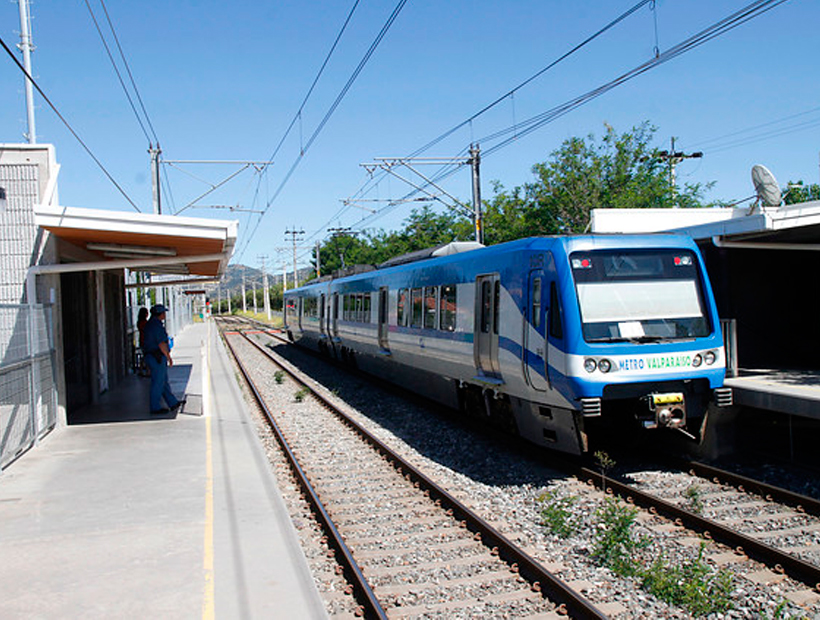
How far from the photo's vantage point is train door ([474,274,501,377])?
10391 millimetres

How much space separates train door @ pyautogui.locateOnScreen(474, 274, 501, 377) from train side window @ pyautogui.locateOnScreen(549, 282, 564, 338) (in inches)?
63.5

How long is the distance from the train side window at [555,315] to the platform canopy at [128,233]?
17.1 ft

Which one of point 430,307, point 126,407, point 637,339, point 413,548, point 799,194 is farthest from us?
point 799,194

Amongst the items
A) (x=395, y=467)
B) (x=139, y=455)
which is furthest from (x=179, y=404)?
(x=395, y=467)

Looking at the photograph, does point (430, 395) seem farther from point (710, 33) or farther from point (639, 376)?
point (710, 33)

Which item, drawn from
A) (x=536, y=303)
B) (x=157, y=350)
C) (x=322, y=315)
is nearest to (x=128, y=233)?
(x=157, y=350)

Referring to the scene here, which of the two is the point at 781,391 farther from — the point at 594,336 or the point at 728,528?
the point at 728,528

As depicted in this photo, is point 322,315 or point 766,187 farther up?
point 766,187

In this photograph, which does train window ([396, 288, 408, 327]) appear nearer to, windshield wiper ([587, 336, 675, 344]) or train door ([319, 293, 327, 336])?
windshield wiper ([587, 336, 675, 344])

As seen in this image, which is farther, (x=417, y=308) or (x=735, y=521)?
(x=417, y=308)

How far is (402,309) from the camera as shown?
15.7 metres

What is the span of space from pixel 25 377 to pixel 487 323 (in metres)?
6.11

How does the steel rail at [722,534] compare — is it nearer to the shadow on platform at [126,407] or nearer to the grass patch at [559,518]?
the grass patch at [559,518]

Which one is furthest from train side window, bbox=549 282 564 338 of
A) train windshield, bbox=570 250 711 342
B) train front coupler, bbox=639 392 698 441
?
train front coupler, bbox=639 392 698 441
